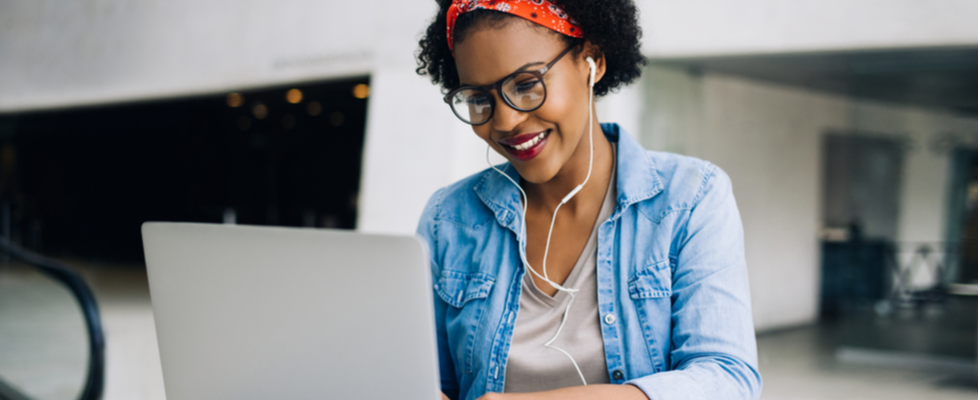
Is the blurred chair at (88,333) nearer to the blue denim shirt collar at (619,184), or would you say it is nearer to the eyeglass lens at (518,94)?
the blue denim shirt collar at (619,184)

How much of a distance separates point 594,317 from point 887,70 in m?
4.17

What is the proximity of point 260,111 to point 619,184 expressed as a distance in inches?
383

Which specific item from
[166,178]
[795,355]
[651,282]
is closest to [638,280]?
[651,282]

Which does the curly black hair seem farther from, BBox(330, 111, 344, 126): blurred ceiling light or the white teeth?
BBox(330, 111, 344, 126): blurred ceiling light

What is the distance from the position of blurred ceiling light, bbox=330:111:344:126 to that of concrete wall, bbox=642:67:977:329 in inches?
267

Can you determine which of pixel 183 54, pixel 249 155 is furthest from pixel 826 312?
pixel 249 155

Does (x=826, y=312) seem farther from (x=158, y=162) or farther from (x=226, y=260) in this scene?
(x=158, y=162)

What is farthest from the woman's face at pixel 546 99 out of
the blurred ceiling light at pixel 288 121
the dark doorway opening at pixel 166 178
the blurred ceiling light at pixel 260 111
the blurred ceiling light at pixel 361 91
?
the dark doorway opening at pixel 166 178

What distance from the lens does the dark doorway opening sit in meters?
12.3

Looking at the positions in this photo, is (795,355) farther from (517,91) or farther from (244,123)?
→ (244,123)

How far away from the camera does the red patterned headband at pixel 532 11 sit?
42.1 inches

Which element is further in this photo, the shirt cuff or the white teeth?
the white teeth

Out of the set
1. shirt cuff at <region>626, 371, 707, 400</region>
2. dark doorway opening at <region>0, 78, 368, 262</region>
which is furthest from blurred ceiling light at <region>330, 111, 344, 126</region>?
shirt cuff at <region>626, 371, 707, 400</region>

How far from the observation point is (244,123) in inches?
458
